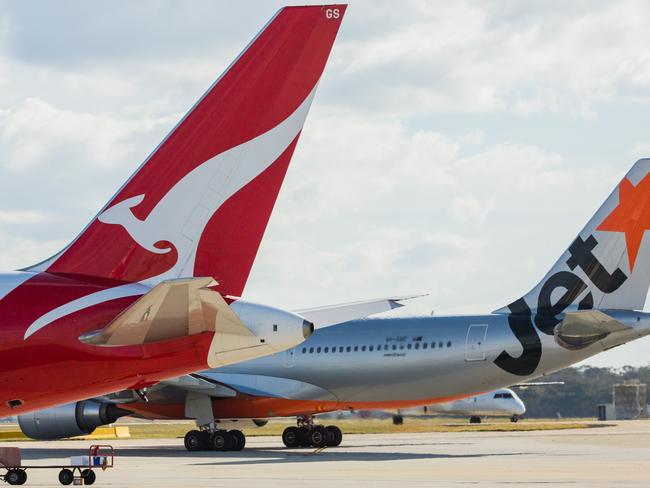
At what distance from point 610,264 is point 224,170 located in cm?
2105

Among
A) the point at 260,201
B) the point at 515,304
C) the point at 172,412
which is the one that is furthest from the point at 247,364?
the point at 260,201

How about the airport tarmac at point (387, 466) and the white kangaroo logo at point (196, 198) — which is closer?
the white kangaroo logo at point (196, 198)

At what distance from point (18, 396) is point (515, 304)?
2189cm

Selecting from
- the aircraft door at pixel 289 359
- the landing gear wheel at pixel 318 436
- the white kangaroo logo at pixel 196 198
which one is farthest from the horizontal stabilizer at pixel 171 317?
the landing gear wheel at pixel 318 436

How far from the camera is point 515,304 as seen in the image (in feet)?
106

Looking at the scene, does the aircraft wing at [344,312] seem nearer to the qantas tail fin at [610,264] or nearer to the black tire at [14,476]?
the black tire at [14,476]

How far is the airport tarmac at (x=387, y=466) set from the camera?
67.0 ft

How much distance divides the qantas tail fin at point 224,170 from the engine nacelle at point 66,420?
18.9 metres

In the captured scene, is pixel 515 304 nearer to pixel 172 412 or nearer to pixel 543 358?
pixel 543 358

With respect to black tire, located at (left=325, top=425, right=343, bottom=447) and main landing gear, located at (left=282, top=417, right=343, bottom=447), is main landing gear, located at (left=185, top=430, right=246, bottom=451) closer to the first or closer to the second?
main landing gear, located at (left=282, top=417, right=343, bottom=447)

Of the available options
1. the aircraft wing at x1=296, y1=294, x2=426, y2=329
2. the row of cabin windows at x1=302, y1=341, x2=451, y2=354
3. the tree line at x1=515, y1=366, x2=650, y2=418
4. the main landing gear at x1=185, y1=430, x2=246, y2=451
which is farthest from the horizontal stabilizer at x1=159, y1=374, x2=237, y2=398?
the tree line at x1=515, y1=366, x2=650, y2=418

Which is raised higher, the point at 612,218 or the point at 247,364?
the point at 612,218

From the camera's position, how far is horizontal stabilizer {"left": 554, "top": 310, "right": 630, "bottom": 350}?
29688mm

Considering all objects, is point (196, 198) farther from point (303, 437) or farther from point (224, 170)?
point (303, 437)
